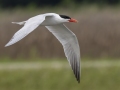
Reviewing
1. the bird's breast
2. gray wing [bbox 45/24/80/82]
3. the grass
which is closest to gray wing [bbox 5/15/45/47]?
the bird's breast

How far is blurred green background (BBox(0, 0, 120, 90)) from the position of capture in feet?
51.0

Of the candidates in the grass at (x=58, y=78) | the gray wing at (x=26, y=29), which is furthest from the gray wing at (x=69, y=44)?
the grass at (x=58, y=78)

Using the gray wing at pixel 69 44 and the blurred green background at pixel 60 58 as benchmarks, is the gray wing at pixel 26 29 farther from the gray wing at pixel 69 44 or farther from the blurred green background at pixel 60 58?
the blurred green background at pixel 60 58

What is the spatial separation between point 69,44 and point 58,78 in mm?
4904

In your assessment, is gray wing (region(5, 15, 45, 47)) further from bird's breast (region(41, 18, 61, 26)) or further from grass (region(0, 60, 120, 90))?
grass (region(0, 60, 120, 90))

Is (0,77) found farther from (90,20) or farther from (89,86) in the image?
(90,20)

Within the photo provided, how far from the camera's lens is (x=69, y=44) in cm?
1080

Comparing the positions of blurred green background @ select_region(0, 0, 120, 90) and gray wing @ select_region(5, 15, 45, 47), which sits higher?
gray wing @ select_region(5, 15, 45, 47)

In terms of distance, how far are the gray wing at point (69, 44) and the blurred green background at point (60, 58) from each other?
14.9 ft

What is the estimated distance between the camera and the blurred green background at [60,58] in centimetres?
1555

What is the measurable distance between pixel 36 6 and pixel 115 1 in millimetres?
3871

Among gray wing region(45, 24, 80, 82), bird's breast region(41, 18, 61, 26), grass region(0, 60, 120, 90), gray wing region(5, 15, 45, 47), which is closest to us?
gray wing region(5, 15, 45, 47)

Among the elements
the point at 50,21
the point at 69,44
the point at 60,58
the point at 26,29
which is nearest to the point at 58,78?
the point at 60,58

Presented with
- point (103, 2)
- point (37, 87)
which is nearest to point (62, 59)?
point (37, 87)
